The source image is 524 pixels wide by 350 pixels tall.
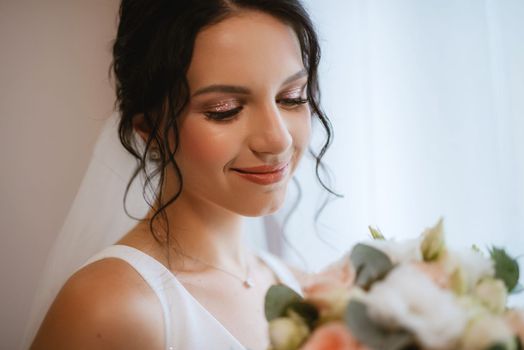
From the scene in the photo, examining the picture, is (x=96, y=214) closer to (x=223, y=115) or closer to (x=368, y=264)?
(x=223, y=115)

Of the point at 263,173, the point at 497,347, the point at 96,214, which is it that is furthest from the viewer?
the point at 96,214

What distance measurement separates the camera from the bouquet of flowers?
43cm

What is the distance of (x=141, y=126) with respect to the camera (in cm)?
95

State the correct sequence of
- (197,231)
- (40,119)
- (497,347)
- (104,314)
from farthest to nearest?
(40,119)
(197,231)
(104,314)
(497,347)

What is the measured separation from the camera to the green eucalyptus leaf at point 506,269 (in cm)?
57

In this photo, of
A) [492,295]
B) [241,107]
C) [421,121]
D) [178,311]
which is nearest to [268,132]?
[241,107]

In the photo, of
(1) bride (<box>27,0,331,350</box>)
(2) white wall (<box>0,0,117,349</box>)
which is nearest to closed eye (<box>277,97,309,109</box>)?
(1) bride (<box>27,0,331,350</box>)

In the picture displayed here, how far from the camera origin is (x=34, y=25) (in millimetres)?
1453

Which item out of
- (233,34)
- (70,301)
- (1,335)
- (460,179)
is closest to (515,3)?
(460,179)

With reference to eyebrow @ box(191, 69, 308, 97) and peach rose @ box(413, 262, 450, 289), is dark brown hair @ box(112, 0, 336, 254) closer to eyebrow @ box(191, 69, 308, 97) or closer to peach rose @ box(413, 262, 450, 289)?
eyebrow @ box(191, 69, 308, 97)

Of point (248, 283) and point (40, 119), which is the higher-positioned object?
point (40, 119)

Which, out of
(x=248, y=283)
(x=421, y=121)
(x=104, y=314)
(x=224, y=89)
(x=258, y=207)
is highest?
(x=224, y=89)

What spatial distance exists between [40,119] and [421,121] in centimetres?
109

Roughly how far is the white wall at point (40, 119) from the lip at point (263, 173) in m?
0.82
